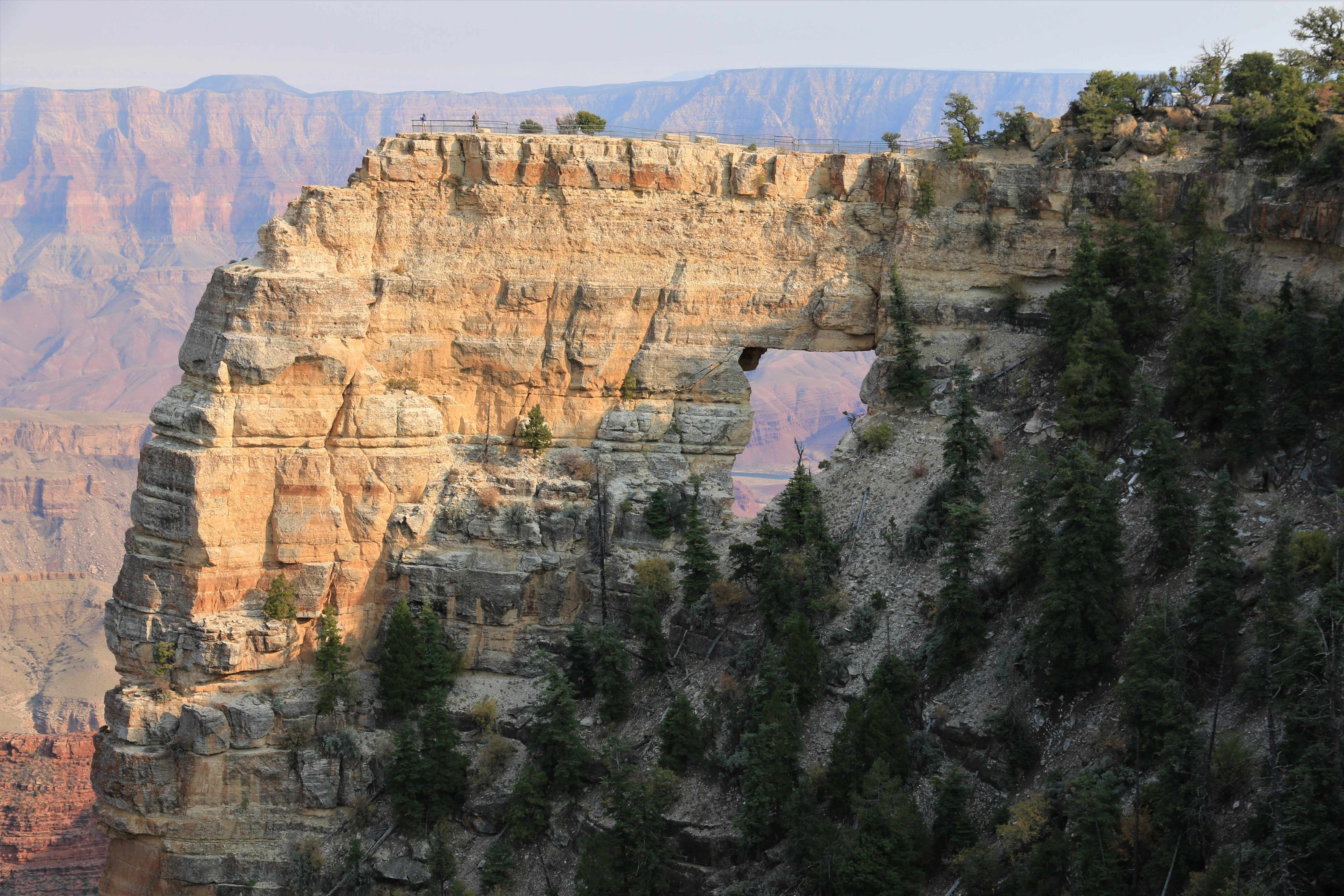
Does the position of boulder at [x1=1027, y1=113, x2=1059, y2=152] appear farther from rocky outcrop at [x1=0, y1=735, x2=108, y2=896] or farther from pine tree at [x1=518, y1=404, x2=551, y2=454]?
rocky outcrop at [x1=0, y1=735, x2=108, y2=896]

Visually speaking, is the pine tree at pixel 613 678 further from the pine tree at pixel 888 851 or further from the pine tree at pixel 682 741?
the pine tree at pixel 888 851

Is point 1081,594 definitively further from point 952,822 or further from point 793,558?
point 793,558

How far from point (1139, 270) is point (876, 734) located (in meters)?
20.1

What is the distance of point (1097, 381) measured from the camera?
44844 mm

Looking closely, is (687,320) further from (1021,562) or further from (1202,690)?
(1202,690)

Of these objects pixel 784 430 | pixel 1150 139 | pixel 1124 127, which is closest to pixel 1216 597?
pixel 1150 139

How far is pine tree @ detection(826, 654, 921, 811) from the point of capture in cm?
3856

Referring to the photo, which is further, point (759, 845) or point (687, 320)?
point (687, 320)

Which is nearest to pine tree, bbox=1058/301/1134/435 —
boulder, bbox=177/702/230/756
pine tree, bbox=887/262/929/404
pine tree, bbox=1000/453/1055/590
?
pine tree, bbox=1000/453/1055/590

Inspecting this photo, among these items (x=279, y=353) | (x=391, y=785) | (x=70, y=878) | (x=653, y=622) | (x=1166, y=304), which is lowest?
(x=70, y=878)

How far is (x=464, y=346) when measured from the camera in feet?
171

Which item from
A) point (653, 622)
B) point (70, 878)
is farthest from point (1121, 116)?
point (70, 878)

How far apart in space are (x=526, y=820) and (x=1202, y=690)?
75.7 ft

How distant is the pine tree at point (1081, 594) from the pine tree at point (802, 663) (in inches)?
310
